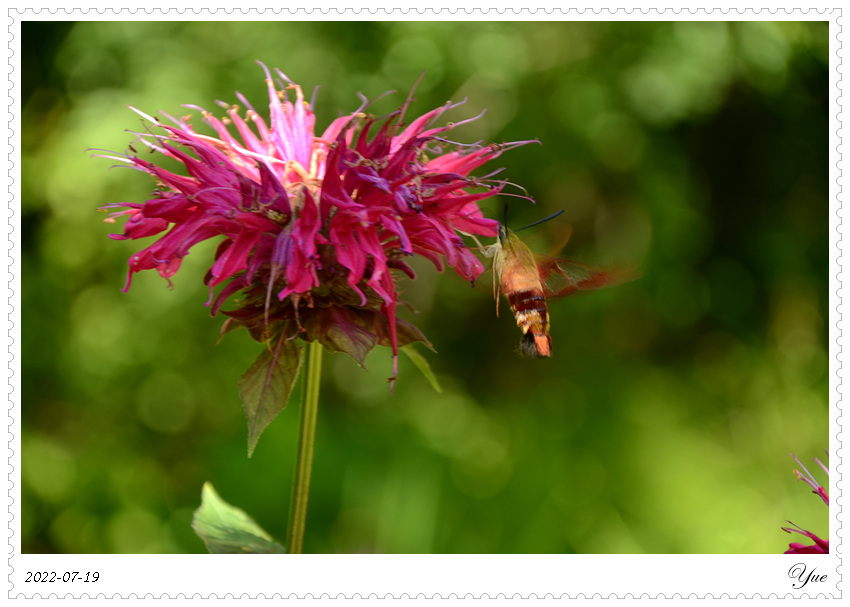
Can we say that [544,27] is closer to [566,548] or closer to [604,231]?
[604,231]

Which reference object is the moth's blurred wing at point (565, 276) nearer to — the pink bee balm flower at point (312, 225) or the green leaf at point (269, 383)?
the pink bee balm flower at point (312, 225)

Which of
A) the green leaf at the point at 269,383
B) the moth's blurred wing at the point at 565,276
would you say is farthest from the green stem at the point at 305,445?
the moth's blurred wing at the point at 565,276

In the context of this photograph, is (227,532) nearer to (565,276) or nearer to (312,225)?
(312,225)

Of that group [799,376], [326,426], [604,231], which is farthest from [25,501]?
[799,376]

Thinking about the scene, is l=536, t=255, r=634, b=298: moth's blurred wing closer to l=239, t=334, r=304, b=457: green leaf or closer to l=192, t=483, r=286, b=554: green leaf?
l=239, t=334, r=304, b=457: green leaf

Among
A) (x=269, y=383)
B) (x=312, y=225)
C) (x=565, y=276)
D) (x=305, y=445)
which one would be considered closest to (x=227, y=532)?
(x=305, y=445)
